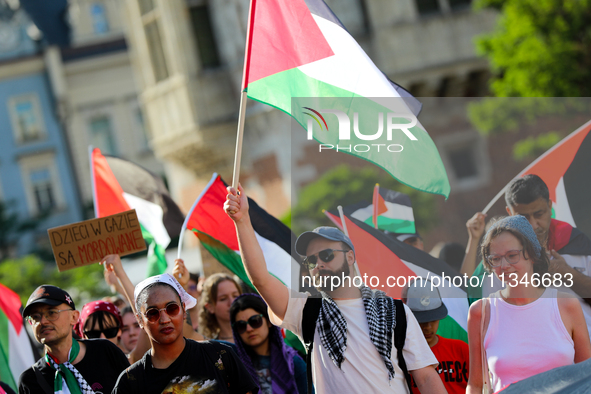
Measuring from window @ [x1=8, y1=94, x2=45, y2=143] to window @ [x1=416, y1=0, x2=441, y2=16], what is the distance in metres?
18.5

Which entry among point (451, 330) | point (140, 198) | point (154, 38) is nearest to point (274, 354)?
point (451, 330)

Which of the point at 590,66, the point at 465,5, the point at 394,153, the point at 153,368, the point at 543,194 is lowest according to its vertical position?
the point at 153,368

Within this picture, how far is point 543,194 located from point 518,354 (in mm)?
1187

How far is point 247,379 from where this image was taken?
3309 mm

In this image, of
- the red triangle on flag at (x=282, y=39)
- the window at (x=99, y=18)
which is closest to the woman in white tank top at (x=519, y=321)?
the red triangle on flag at (x=282, y=39)

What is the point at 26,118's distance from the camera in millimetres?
31734

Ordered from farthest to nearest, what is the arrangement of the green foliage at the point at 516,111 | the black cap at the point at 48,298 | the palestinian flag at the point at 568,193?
the green foliage at the point at 516,111 < the palestinian flag at the point at 568,193 < the black cap at the point at 48,298

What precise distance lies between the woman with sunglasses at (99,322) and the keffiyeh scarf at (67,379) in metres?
0.95

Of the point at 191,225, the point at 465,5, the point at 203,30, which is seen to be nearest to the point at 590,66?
the point at 465,5

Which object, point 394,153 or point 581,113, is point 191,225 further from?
point 581,113

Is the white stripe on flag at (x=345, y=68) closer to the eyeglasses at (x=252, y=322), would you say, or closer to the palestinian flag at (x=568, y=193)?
the palestinian flag at (x=568, y=193)

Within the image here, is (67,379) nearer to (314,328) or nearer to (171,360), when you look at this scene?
(171,360)

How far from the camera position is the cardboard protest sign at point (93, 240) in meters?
4.75

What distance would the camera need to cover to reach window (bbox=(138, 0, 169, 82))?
1928cm
